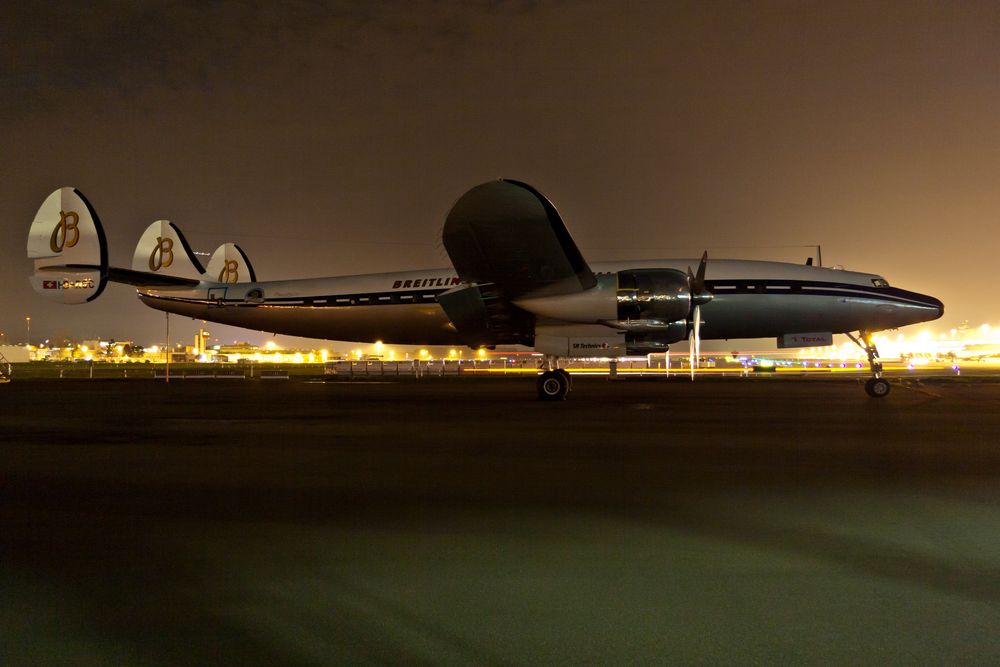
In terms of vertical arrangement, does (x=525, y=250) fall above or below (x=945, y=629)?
above

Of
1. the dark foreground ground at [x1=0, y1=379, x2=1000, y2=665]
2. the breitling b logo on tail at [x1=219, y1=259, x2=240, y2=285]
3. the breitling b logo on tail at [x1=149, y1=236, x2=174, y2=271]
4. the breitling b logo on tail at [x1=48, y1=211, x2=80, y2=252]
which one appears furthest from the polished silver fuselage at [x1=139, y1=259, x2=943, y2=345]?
the dark foreground ground at [x1=0, y1=379, x2=1000, y2=665]

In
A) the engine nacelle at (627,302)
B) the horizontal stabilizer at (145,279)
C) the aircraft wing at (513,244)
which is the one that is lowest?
the engine nacelle at (627,302)

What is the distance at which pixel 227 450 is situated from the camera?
869 cm

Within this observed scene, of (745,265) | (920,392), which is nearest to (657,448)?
(745,265)

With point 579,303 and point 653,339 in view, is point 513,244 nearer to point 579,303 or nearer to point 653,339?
point 579,303

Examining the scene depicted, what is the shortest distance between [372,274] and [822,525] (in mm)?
21137

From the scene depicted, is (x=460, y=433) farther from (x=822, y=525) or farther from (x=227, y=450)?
(x=822, y=525)

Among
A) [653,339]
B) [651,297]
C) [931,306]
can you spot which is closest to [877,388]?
[931,306]

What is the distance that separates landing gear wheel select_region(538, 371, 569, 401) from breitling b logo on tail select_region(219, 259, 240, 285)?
67.4 ft

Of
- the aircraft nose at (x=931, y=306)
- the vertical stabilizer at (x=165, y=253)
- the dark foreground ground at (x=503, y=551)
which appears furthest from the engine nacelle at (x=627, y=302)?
the vertical stabilizer at (x=165, y=253)

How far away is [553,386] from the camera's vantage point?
1702 centimetres

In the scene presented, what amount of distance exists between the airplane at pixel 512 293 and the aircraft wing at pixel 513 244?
34 millimetres

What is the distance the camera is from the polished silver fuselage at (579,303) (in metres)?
19.9

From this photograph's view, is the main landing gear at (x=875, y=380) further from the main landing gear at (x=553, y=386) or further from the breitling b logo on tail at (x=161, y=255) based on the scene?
the breitling b logo on tail at (x=161, y=255)
